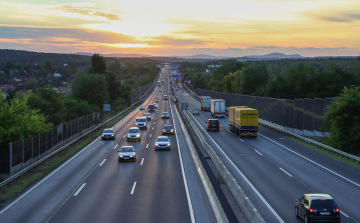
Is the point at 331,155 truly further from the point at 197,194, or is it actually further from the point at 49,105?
the point at 49,105

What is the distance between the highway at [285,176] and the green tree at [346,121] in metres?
3.98

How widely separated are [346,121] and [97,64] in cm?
12098

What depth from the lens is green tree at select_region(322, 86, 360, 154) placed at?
3697 cm

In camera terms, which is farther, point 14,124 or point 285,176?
point 14,124

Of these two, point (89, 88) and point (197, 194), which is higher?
point (89, 88)

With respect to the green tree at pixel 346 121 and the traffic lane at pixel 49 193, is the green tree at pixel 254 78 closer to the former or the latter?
the green tree at pixel 346 121

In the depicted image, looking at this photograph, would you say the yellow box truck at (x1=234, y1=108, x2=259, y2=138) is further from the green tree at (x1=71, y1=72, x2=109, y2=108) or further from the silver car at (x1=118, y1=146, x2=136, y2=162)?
the green tree at (x1=71, y1=72, x2=109, y2=108)

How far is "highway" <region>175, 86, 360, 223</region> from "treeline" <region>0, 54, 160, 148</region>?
1758 cm

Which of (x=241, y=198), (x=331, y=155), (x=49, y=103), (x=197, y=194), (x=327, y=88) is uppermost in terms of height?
(x=327, y=88)

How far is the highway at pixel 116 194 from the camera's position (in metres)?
15.4

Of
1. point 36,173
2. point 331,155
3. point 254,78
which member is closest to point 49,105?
point 36,173

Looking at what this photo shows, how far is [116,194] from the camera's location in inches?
751

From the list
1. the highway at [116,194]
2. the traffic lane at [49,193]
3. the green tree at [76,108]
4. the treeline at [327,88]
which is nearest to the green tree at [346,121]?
the treeline at [327,88]

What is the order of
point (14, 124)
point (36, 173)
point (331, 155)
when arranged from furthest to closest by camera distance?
point (331, 155) < point (14, 124) < point (36, 173)
